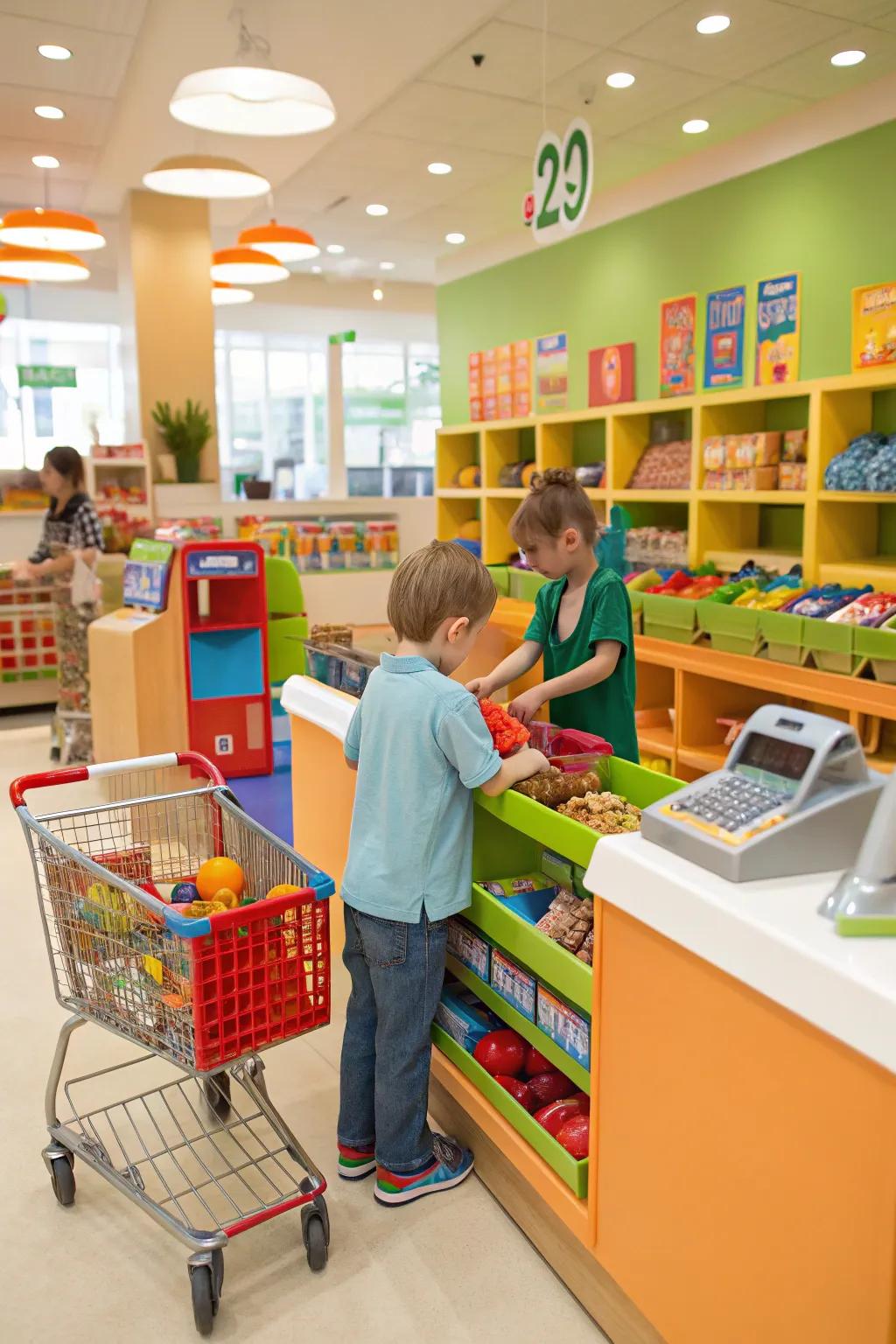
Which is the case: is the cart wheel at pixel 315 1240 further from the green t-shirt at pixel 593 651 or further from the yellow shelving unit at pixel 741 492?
the yellow shelving unit at pixel 741 492

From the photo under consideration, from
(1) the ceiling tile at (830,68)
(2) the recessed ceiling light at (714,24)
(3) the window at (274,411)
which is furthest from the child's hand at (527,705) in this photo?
(3) the window at (274,411)

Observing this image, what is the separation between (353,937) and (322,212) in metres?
7.80

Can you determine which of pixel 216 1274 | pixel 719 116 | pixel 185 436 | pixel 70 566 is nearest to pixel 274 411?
pixel 185 436

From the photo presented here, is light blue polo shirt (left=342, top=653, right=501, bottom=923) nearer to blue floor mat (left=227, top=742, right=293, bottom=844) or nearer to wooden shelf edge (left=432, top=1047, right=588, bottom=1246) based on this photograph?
wooden shelf edge (left=432, top=1047, right=588, bottom=1246)

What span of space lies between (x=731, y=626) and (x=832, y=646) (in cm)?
58

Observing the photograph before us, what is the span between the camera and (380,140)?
257 inches

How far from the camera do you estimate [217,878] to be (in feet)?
8.68

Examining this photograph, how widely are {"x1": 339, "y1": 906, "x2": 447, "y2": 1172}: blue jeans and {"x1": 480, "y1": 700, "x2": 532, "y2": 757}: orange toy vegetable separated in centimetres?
43

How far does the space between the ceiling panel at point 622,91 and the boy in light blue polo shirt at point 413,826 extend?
3.84 meters

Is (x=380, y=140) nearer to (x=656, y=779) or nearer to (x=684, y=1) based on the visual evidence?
(x=684, y=1)

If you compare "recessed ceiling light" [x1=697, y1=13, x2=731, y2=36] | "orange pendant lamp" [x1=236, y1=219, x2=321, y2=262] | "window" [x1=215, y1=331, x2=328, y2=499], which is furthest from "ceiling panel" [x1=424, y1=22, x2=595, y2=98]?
"window" [x1=215, y1=331, x2=328, y2=499]

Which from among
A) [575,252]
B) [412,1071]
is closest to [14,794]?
[412,1071]

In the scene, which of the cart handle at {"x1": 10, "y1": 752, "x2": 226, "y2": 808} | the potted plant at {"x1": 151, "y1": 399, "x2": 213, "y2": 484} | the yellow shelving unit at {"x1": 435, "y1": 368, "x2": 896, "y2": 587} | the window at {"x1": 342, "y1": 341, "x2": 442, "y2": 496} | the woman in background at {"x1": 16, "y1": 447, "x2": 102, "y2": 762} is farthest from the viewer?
the window at {"x1": 342, "y1": 341, "x2": 442, "y2": 496}

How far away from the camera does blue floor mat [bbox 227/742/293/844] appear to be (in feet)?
16.4
